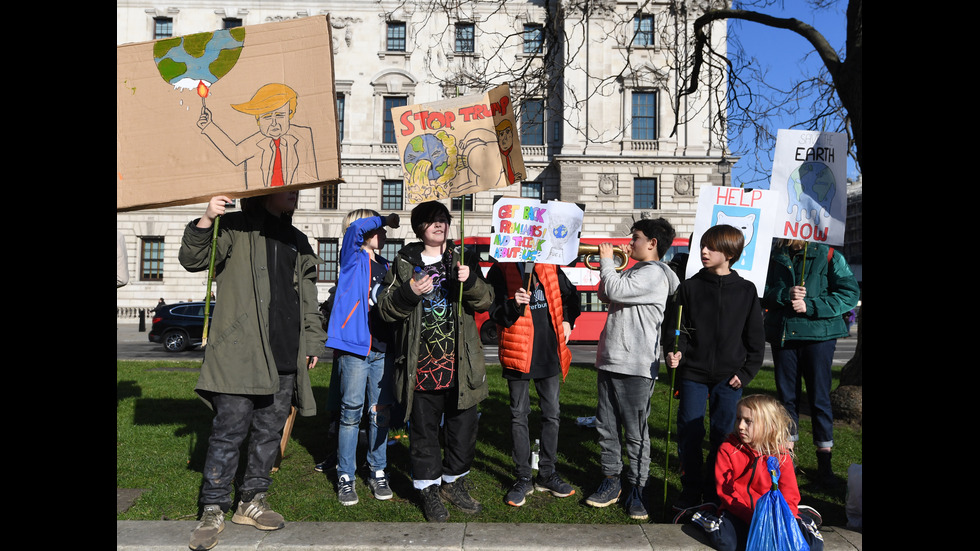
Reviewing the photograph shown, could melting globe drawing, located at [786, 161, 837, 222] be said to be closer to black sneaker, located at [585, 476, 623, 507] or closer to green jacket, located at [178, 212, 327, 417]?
black sneaker, located at [585, 476, 623, 507]

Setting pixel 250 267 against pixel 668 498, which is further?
pixel 668 498

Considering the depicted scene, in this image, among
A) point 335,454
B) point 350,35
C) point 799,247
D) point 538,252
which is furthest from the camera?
point 350,35

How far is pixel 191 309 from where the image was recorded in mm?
18453

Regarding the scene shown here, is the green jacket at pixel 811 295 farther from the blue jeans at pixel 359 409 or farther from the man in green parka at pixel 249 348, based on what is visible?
the man in green parka at pixel 249 348

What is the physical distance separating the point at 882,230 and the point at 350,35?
34751 millimetres

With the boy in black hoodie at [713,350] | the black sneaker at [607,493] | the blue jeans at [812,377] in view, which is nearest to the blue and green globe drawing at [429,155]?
the boy in black hoodie at [713,350]

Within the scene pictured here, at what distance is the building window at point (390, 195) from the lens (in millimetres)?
34625

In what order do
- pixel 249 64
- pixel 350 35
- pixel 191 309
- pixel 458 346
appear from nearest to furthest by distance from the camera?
pixel 249 64 < pixel 458 346 < pixel 191 309 < pixel 350 35

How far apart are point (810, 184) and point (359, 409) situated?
363 centimetres

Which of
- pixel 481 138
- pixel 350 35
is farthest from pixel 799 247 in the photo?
pixel 350 35

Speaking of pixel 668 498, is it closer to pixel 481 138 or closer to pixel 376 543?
pixel 376 543

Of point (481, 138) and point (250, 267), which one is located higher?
point (481, 138)

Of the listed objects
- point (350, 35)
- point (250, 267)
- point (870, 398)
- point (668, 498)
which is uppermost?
point (350, 35)

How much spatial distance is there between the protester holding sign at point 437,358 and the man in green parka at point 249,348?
23.4 inches
